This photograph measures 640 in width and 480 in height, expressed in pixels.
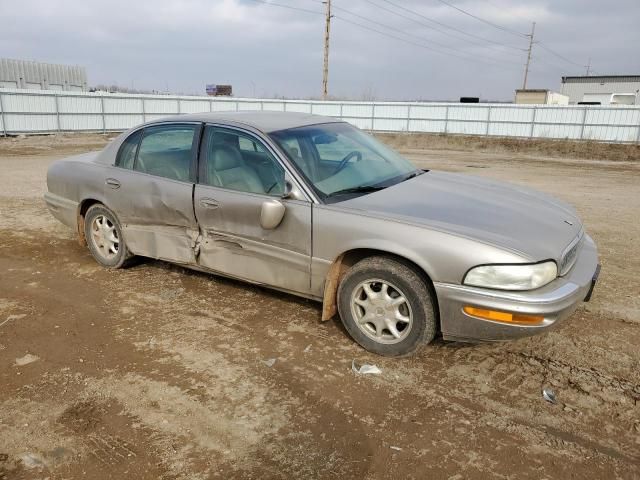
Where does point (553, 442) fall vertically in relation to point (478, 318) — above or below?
below

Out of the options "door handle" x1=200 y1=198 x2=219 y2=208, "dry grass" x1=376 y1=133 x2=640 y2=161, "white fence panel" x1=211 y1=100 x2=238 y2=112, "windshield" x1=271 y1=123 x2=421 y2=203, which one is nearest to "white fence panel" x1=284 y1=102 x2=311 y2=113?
"white fence panel" x1=211 y1=100 x2=238 y2=112

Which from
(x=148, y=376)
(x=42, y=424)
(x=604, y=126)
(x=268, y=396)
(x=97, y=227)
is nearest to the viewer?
(x=42, y=424)

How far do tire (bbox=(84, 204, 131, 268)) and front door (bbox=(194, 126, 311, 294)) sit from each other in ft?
3.88

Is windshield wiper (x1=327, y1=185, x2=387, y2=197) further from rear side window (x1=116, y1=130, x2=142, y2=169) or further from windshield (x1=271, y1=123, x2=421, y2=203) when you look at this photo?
rear side window (x1=116, y1=130, x2=142, y2=169)

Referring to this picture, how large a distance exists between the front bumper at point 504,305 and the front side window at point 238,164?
1496 millimetres

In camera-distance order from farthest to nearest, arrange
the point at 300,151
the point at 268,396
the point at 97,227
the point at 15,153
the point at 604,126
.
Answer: the point at 604,126, the point at 15,153, the point at 97,227, the point at 300,151, the point at 268,396

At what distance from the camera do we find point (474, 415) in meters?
2.84

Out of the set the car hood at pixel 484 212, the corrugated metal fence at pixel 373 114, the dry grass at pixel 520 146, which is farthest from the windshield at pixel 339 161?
the dry grass at pixel 520 146

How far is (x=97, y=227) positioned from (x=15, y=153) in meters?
16.3

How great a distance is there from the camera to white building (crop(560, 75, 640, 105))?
143 ft

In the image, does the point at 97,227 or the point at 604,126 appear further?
the point at 604,126

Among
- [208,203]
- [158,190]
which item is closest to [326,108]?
[158,190]

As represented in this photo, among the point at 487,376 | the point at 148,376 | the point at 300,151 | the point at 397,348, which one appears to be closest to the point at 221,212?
the point at 300,151

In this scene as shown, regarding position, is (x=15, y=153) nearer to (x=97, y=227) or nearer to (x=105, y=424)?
(x=97, y=227)
